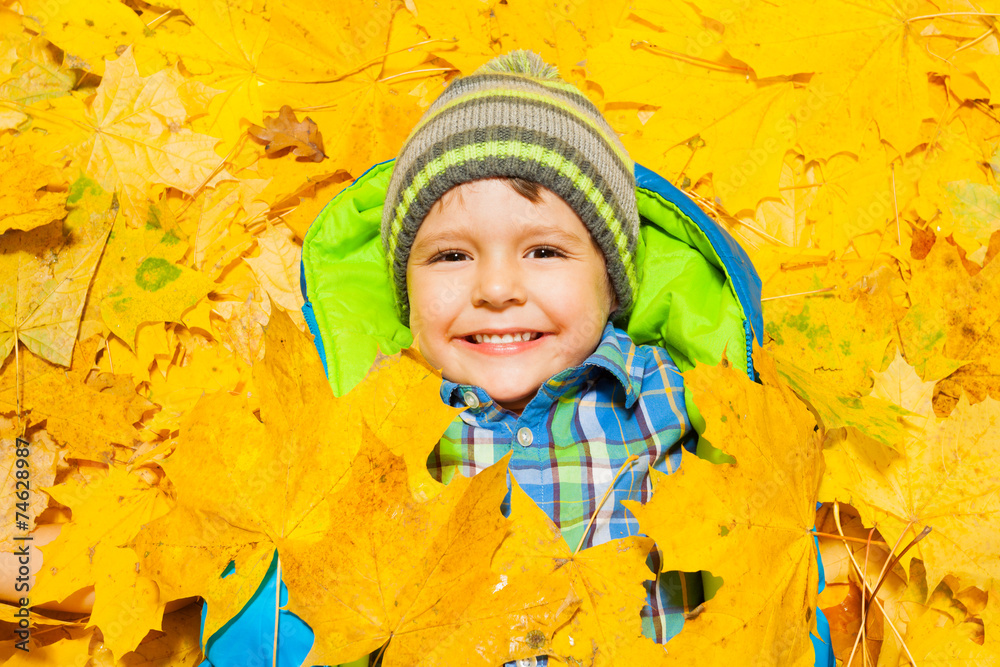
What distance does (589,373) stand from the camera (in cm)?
176

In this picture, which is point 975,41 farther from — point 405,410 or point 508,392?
point 405,410

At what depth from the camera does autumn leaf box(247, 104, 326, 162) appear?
2.10 metres

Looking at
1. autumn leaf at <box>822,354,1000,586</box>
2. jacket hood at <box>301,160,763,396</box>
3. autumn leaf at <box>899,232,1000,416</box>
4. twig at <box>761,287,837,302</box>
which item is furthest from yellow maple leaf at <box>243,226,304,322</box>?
autumn leaf at <box>899,232,1000,416</box>

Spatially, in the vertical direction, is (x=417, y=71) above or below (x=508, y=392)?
above

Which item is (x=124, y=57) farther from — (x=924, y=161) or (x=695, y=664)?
(x=924, y=161)

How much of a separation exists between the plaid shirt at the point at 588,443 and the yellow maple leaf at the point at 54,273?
1.11 meters

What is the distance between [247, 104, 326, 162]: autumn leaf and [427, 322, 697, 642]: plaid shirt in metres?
0.96

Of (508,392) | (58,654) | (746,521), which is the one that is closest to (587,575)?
(746,521)

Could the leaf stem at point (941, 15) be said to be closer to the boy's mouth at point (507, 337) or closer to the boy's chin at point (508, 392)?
the boy's mouth at point (507, 337)

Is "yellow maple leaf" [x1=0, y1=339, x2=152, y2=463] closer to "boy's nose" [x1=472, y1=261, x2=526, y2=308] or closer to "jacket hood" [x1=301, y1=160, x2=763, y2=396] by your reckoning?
"jacket hood" [x1=301, y1=160, x2=763, y2=396]

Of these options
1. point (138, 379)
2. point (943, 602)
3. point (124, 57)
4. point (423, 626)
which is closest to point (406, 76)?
point (124, 57)

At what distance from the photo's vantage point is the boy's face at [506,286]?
1.64 meters

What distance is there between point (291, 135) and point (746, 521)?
5.64 feet

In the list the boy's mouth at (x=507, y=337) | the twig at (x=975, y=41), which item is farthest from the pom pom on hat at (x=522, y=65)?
the twig at (x=975, y=41)
